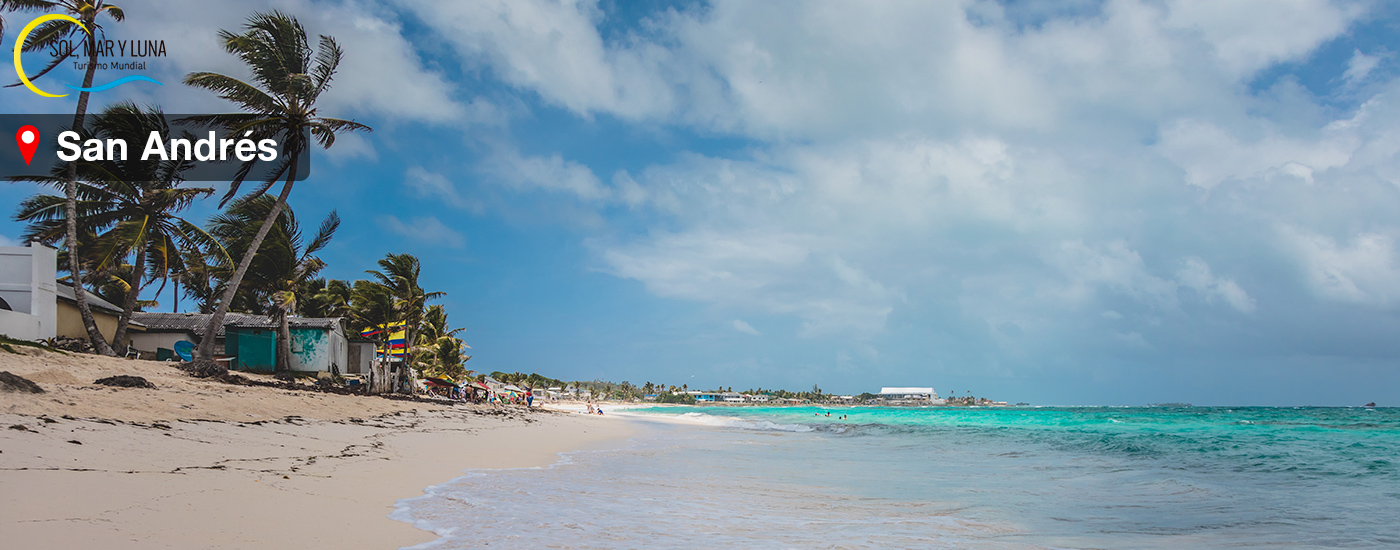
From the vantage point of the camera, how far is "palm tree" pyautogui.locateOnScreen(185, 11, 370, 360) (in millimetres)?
19453

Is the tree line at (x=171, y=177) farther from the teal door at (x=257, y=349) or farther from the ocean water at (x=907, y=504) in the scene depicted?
the ocean water at (x=907, y=504)

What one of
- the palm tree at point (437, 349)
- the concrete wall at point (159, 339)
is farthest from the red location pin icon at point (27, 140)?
the palm tree at point (437, 349)

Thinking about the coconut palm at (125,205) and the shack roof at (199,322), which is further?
the shack roof at (199,322)

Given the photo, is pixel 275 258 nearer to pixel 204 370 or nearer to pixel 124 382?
pixel 204 370

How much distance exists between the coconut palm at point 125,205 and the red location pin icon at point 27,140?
33.7 inches

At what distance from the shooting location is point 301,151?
798 inches

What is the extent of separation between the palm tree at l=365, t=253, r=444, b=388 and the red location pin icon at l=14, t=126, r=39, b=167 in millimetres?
16004

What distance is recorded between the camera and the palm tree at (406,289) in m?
33.4

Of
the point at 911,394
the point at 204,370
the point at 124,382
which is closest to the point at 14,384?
the point at 124,382

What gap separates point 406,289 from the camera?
35.3 m

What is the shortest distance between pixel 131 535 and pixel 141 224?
19455mm

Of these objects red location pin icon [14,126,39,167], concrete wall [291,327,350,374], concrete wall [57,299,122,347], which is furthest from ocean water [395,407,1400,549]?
concrete wall [291,327,350,374]

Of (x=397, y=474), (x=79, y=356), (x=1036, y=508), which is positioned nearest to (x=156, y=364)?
(x=79, y=356)

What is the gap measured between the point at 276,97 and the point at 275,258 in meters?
7.50
